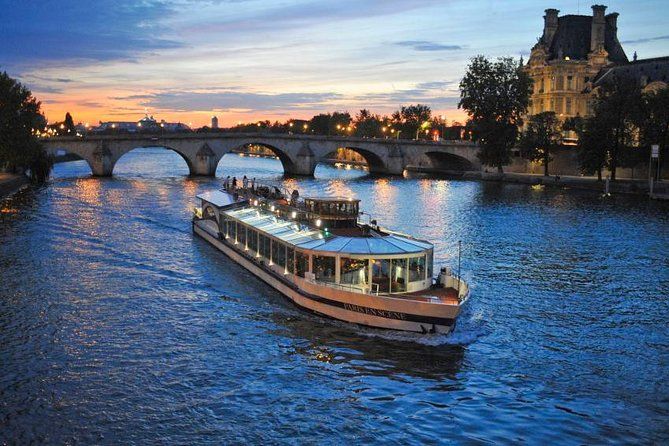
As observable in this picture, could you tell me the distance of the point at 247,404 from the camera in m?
21.0

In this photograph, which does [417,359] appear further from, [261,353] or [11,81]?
[11,81]

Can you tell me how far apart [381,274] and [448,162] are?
4652 inches

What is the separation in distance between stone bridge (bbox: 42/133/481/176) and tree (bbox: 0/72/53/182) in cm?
947

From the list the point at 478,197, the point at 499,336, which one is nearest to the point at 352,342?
the point at 499,336

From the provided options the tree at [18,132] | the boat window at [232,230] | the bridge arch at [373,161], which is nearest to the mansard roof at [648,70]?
the bridge arch at [373,161]

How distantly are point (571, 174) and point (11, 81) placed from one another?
81.8 m

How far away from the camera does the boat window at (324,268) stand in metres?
28.8

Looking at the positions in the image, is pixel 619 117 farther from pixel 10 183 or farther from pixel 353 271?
pixel 10 183

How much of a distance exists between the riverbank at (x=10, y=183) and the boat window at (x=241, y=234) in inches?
1571

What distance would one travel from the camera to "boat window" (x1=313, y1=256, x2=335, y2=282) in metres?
28.8

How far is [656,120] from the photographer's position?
84.4m

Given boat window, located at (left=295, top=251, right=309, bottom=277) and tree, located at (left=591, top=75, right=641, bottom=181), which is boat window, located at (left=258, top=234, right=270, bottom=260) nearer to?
boat window, located at (left=295, top=251, right=309, bottom=277)

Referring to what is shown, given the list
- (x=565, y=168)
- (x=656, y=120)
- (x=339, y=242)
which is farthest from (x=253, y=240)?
(x=565, y=168)

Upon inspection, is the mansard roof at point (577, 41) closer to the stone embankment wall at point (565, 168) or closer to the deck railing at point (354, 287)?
the stone embankment wall at point (565, 168)
